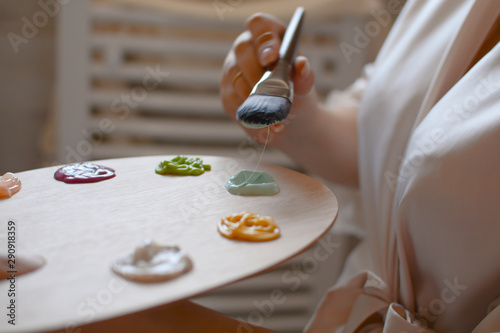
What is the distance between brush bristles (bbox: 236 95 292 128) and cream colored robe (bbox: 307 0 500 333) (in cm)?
14

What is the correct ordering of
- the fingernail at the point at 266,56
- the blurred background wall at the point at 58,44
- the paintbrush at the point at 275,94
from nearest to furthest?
the paintbrush at the point at 275,94 < the fingernail at the point at 266,56 < the blurred background wall at the point at 58,44

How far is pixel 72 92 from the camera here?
0.95 metres

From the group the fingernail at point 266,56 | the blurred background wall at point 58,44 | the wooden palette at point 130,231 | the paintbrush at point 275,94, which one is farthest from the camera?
the blurred background wall at point 58,44

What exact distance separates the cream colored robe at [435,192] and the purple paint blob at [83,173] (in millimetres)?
239

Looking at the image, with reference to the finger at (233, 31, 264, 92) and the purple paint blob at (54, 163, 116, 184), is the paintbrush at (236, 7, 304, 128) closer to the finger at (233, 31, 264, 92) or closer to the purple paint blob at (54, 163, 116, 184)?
the finger at (233, 31, 264, 92)

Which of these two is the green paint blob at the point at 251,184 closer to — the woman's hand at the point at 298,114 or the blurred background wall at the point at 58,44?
the woman's hand at the point at 298,114

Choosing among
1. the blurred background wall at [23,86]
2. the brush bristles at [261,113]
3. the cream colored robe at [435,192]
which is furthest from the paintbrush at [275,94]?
the blurred background wall at [23,86]

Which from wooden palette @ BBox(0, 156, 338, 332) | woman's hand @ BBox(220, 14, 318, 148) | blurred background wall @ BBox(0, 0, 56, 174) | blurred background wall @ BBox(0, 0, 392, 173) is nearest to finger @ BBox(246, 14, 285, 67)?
woman's hand @ BBox(220, 14, 318, 148)

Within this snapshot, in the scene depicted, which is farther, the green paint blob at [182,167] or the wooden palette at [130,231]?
the green paint blob at [182,167]

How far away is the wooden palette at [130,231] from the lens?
0.81 ft

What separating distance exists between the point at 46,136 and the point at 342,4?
0.66 m

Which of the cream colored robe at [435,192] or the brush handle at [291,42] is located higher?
the brush handle at [291,42]

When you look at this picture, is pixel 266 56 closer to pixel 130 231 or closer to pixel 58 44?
pixel 130 231

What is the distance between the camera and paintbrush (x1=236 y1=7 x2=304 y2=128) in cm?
35
